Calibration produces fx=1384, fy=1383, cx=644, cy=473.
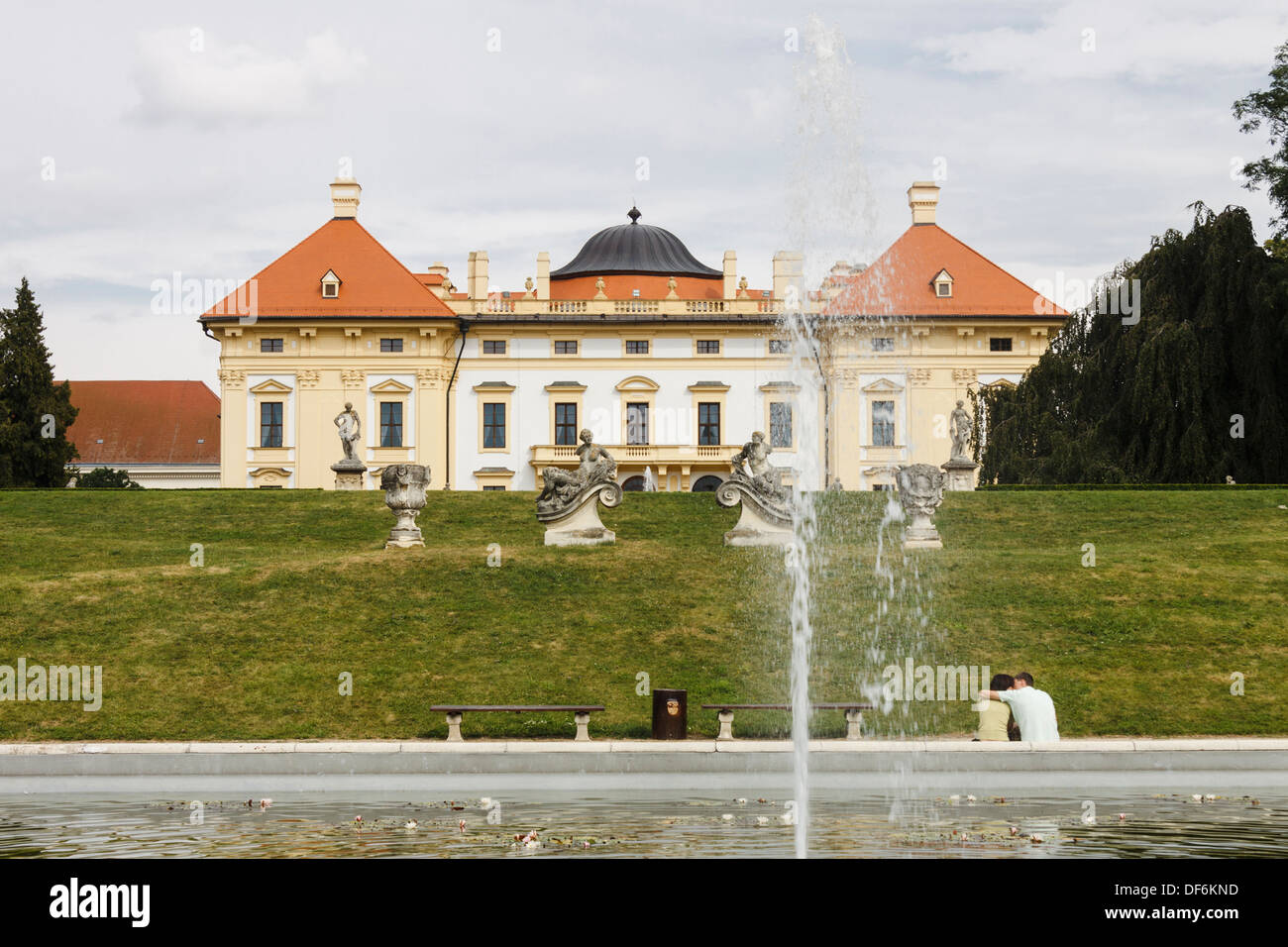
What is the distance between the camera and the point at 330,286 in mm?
60281

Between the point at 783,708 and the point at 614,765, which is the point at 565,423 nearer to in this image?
the point at 783,708

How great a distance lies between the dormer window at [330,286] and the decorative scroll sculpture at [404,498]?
34.2 metres

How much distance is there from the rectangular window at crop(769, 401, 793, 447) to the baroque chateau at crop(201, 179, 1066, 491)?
104 millimetres

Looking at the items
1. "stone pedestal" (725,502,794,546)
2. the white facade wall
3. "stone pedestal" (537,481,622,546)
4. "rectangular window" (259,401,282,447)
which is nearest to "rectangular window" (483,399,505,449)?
the white facade wall

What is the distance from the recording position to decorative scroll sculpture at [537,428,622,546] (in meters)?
28.0

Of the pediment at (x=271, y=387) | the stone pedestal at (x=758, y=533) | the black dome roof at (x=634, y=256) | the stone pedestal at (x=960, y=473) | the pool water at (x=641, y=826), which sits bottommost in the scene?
the pool water at (x=641, y=826)

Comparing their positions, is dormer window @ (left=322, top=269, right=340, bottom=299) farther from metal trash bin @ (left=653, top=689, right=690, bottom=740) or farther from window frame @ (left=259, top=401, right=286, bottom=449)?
metal trash bin @ (left=653, top=689, right=690, bottom=740)

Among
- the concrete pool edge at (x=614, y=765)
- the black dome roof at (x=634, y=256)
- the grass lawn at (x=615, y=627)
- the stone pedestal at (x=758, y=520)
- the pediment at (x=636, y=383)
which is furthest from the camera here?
the black dome roof at (x=634, y=256)

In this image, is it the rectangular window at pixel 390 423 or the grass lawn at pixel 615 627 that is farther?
the rectangular window at pixel 390 423

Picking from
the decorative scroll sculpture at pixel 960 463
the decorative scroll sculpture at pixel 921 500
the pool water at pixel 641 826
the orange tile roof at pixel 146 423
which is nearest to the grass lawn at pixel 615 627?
the decorative scroll sculpture at pixel 921 500

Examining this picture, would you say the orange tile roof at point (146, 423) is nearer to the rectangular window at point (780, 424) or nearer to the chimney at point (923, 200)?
the rectangular window at point (780, 424)

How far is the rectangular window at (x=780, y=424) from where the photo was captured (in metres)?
60.5
